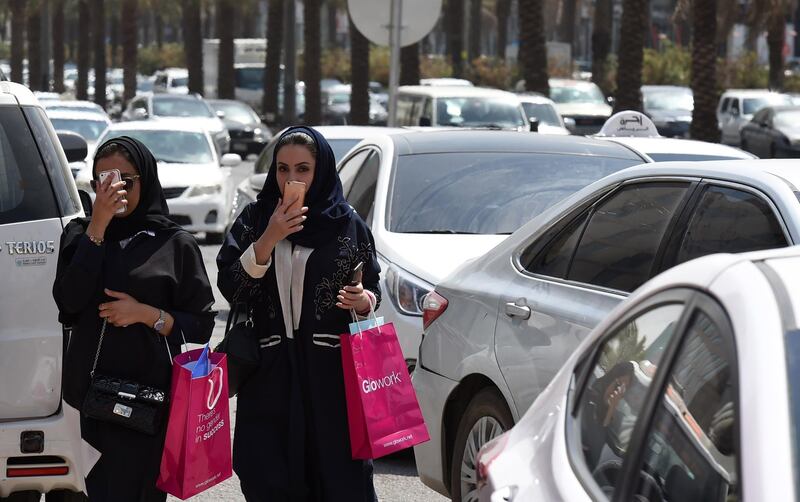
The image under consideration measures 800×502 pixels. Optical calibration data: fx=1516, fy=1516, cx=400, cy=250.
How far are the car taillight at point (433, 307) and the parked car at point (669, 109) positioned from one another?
101 feet

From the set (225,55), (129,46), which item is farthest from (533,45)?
(129,46)

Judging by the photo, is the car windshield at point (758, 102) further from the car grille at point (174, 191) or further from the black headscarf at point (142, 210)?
the black headscarf at point (142, 210)

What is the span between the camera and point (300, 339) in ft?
15.7

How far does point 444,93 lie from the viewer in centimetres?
2148

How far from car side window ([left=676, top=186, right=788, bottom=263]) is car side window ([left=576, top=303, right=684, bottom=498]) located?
1209mm

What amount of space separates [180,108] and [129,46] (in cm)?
1615

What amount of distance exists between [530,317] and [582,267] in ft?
0.85

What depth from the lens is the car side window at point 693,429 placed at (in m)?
2.50

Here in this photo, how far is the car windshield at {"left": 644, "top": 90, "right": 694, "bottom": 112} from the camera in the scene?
38344mm

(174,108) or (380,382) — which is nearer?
(380,382)

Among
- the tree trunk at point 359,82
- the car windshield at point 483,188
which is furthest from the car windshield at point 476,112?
the tree trunk at point 359,82

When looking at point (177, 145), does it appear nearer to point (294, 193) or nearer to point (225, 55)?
point (294, 193)

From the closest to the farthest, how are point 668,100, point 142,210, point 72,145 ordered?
point 142,210 < point 72,145 < point 668,100

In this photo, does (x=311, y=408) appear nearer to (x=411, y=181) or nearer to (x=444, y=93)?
(x=411, y=181)
